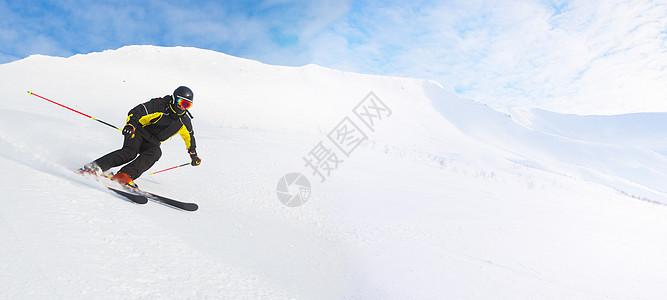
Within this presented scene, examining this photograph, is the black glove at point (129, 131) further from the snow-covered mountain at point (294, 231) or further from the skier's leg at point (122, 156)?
the snow-covered mountain at point (294, 231)

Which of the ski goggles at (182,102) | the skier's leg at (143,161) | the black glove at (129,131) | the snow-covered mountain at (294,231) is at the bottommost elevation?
the snow-covered mountain at (294,231)

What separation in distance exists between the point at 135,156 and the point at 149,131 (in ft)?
1.20

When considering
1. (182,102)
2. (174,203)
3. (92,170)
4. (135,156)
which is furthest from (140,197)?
(182,102)

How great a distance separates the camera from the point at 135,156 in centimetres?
400

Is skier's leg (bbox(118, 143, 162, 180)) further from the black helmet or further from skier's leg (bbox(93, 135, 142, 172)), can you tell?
the black helmet

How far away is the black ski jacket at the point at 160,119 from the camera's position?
13.2 feet

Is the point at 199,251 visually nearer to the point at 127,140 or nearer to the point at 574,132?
the point at 127,140

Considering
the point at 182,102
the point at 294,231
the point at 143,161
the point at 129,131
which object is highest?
the point at 182,102

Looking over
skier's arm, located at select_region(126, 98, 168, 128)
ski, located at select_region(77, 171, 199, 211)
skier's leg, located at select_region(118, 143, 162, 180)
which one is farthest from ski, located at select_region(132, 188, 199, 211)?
skier's arm, located at select_region(126, 98, 168, 128)

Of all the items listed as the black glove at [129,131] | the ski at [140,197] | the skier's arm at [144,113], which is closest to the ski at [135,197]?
the ski at [140,197]

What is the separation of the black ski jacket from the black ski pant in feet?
0.29

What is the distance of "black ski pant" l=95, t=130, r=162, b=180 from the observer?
3.74 metres

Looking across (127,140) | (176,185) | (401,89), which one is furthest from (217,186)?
(401,89)

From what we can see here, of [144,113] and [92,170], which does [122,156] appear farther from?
[144,113]
